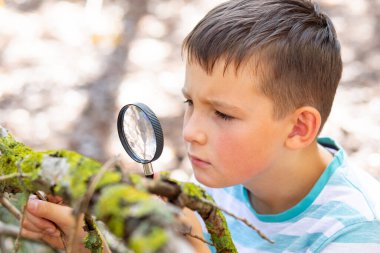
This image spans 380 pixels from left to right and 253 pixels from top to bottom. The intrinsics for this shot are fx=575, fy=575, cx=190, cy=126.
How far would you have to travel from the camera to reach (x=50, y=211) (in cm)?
129

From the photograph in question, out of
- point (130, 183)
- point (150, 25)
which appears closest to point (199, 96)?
point (130, 183)

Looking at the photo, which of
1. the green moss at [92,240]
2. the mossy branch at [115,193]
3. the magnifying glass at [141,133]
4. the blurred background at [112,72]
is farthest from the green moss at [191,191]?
the blurred background at [112,72]

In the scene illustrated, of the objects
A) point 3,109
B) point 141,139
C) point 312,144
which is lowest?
point 3,109

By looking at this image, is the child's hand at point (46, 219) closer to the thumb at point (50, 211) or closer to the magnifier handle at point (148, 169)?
the thumb at point (50, 211)

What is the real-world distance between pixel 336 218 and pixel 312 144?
0.86 feet

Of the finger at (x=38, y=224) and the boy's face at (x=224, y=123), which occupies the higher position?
the boy's face at (x=224, y=123)

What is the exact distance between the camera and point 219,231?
1.12 metres

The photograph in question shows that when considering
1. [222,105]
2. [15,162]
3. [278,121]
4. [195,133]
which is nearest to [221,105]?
[222,105]

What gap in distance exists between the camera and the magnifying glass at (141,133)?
4.46ft

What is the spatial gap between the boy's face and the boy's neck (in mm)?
191

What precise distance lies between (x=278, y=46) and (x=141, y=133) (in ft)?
1.67

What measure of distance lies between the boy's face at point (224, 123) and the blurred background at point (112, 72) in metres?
1.54

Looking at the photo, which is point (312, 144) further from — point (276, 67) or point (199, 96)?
point (199, 96)

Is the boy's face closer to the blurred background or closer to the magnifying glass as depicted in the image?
the magnifying glass
